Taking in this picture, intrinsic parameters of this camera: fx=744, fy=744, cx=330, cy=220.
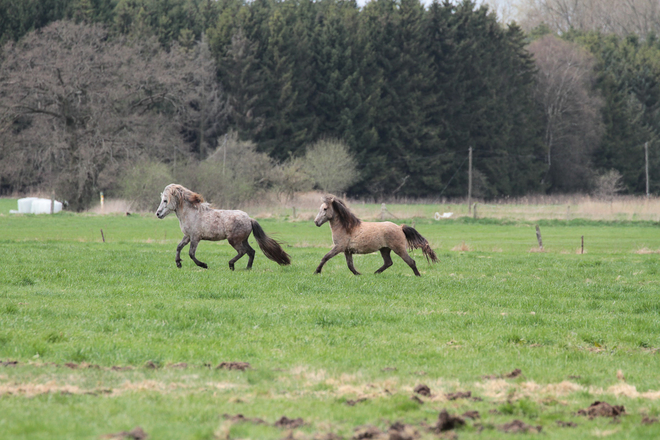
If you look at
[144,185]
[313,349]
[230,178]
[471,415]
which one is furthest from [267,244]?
[230,178]

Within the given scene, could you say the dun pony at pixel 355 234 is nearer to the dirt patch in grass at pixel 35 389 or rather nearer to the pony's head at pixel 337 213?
the pony's head at pixel 337 213

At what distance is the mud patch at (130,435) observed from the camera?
541cm

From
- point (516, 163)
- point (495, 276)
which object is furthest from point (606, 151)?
point (495, 276)

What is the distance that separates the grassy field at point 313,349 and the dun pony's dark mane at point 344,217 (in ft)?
3.79

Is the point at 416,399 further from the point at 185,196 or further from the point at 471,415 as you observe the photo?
the point at 185,196

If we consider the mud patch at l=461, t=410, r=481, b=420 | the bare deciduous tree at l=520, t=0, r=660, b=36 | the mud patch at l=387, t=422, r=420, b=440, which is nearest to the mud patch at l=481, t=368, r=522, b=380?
the mud patch at l=461, t=410, r=481, b=420

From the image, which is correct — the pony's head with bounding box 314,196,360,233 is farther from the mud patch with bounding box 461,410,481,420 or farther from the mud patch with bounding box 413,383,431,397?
the mud patch with bounding box 461,410,481,420

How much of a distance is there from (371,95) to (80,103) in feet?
103

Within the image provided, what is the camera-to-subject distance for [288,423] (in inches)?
233

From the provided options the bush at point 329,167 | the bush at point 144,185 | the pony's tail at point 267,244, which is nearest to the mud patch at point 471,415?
the pony's tail at point 267,244

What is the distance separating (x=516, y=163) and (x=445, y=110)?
991cm

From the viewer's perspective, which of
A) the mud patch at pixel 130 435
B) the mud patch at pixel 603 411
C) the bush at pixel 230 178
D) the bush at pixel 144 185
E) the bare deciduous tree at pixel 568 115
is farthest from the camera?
the bare deciduous tree at pixel 568 115

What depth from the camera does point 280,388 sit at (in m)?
7.11

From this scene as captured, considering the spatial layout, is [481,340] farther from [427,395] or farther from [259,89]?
[259,89]
